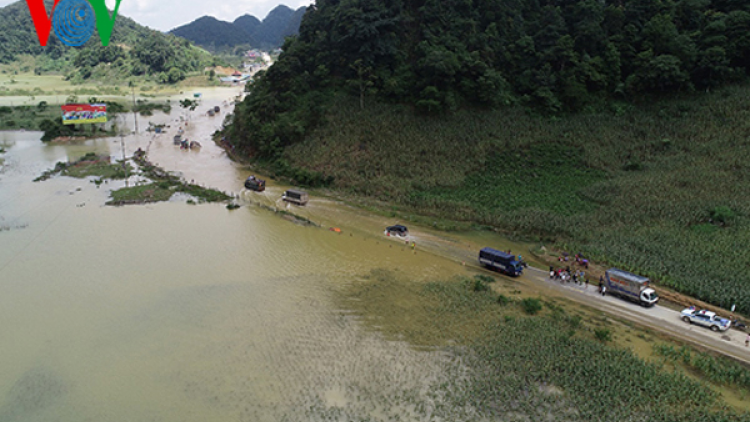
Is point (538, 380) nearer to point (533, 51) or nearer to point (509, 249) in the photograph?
point (509, 249)

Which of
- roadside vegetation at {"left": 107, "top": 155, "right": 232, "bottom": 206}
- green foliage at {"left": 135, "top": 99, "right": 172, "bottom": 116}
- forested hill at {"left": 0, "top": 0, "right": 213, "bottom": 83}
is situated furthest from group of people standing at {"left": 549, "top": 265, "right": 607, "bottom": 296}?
forested hill at {"left": 0, "top": 0, "right": 213, "bottom": 83}

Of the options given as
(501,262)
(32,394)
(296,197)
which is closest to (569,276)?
(501,262)

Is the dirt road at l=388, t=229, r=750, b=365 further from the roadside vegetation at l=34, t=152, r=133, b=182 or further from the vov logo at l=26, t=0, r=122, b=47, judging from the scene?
the roadside vegetation at l=34, t=152, r=133, b=182

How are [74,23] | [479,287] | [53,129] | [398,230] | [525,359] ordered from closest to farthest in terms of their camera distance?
[525,359] → [479,287] → [398,230] → [74,23] → [53,129]

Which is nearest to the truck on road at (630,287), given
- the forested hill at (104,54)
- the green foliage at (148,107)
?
the green foliage at (148,107)

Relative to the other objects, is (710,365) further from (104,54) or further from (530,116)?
(104,54)

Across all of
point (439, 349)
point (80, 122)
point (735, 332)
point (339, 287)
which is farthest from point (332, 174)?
point (80, 122)
